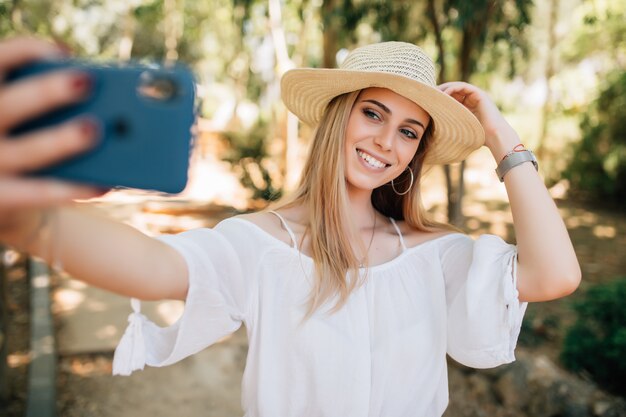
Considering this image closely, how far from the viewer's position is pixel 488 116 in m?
1.74

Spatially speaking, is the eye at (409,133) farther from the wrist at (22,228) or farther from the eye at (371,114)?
the wrist at (22,228)

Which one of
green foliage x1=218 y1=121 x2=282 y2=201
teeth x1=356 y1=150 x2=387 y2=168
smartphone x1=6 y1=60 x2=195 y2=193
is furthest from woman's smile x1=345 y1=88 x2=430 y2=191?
green foliage x1=218 y1=121 x2=282 y2=201

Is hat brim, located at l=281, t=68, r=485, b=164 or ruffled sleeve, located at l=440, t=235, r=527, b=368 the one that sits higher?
hat brim, located at l=281, t=68, r=485, b=164

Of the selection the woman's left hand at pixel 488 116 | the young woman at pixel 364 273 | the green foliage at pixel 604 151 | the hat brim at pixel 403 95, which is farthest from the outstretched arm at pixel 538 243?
the green foliage at pixel 604 151

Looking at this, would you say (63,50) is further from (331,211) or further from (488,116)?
(488,116)

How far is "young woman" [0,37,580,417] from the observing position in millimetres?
1448

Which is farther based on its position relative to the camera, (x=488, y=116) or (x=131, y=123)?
(x=488, y=116)

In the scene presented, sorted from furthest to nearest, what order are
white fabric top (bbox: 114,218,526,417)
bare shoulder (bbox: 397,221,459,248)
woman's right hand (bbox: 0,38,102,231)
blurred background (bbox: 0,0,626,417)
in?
blurred background (bbox: 0,0,626,417)
bare shoulder (bbox: 397,221,459,248)
white fabric top (bbox: 114,218,526,417)
woman's right hand (bbox: 0,38,102,231)

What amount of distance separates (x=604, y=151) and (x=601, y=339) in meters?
7.51

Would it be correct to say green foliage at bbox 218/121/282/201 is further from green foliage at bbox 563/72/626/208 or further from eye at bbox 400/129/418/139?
green foliage at bbox 563/72/626/208

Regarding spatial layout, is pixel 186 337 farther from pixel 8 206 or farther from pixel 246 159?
pixel 246 159

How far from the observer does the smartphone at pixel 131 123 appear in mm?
602

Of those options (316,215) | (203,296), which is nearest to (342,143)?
(316,215)

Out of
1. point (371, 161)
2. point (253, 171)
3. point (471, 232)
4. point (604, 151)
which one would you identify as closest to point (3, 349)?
point (371, 161)
